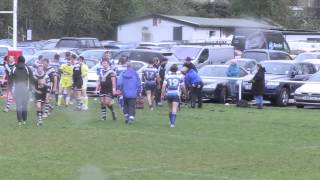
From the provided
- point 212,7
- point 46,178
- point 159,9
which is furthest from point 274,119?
point 159,9

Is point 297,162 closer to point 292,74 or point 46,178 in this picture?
point 46,178

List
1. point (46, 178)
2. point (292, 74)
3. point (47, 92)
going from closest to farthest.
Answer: point (46, 178) < point (47, 92) < point (292, 74)

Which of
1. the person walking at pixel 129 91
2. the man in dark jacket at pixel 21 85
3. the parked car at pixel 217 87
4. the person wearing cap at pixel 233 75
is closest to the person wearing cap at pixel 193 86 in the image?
the parked car at pixel 217 87

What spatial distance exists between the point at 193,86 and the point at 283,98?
4313 mm

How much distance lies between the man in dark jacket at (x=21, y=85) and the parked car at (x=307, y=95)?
1125cm

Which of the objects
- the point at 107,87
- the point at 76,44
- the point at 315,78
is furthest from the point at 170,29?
the point at 107,87

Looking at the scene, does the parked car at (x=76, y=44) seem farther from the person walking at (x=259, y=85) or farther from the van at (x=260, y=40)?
the person walking at (x=259, y=85)

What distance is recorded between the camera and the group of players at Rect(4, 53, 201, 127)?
65.0ft

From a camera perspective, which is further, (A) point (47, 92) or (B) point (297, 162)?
(A) point (47, 92)

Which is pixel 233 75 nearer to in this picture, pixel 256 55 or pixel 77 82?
pixel 77 82

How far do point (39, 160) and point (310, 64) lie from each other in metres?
20.7

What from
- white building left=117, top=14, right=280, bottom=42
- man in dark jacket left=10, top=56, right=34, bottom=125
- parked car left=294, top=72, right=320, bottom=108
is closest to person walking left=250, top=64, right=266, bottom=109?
parked car left=294, top=72, right=320, bottom=108

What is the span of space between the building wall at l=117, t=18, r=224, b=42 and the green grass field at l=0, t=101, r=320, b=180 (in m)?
39.0

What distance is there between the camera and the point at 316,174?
12438 millimetres
